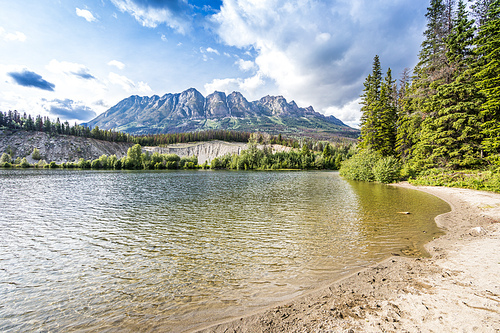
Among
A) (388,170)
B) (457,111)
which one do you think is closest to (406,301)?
(457,111)

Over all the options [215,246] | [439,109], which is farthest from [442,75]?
[215,246]

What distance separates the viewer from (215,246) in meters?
12.0

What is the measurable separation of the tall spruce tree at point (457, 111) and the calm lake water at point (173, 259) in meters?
18.3

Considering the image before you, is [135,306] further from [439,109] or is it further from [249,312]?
[439,109]

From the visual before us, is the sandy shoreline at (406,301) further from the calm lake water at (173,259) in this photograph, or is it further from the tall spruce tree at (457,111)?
the tall spruce tree at (457,111)

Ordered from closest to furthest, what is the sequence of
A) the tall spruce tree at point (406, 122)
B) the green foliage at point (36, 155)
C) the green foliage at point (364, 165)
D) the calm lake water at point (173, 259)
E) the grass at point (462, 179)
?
the calm lake water at point (173, 259) < the grass at point (462, 179) < the tall spruce tree at point (406, 122) < the green foliage at point (364, 165) < the green foliage at point (36, 155)

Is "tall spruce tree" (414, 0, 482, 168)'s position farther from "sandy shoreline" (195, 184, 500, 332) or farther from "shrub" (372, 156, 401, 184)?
"sandy shoreline" (195, 184, 500, 332)

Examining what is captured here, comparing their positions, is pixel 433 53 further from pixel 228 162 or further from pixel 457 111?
pixel 228 162

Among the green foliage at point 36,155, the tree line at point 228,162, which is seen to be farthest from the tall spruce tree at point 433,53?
the green foliage at point 36,155

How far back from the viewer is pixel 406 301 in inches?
246

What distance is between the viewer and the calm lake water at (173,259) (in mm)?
6629

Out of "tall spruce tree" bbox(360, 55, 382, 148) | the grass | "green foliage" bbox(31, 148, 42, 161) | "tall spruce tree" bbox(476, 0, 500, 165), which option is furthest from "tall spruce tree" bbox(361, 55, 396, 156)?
"green foliage" bbox(31, 148, 42, 161)

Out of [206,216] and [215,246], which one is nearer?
[215,246]

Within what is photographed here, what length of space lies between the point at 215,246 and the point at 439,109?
4205 cm
